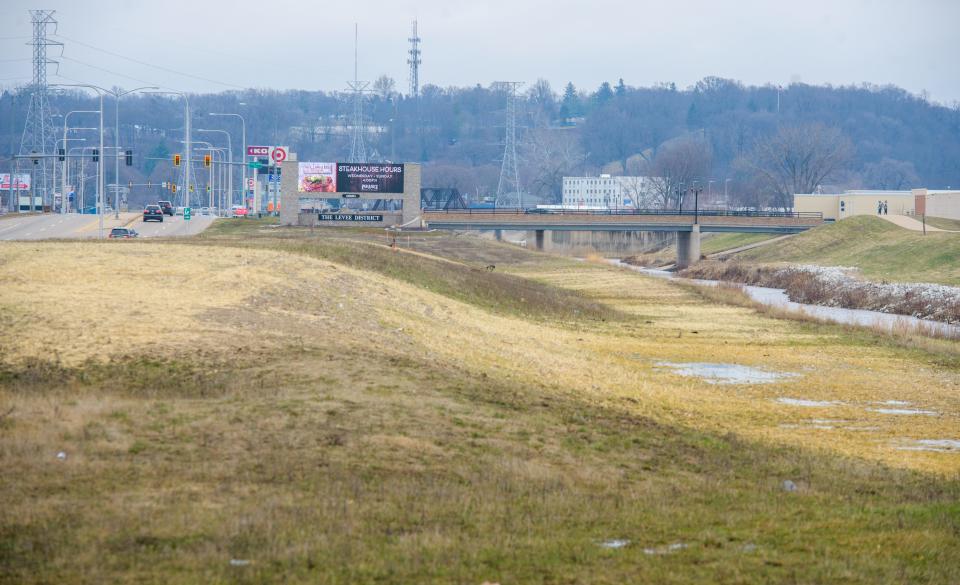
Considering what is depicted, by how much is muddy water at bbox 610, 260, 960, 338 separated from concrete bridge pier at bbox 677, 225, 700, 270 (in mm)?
19635

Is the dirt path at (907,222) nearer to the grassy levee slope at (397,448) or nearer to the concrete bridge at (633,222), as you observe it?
the concrete bridge at (633,222)

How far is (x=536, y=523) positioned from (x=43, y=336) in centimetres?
1270

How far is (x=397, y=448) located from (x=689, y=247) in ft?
319

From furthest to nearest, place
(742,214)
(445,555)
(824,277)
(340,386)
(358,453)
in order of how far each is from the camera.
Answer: (742,214), (824,277), (340,386), (358,453), (445,555)

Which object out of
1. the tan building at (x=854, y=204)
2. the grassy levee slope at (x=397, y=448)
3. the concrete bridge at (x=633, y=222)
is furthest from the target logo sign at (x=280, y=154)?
the grassy levee slope at (x=397, y=448)

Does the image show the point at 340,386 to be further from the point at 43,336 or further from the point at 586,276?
the point at 586,276

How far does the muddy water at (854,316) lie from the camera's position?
161ft

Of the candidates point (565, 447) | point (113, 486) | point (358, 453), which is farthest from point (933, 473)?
point (113, 486)

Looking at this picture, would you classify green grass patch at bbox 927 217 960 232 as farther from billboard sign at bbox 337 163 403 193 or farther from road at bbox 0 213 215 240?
road at bbox 0 213 215 240

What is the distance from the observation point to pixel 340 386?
2064 cm

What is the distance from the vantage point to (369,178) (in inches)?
3794

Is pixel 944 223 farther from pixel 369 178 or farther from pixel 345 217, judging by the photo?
pixel 345 217

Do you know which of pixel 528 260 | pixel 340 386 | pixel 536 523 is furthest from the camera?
pixel 528 260

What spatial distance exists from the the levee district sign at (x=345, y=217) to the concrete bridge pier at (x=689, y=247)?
93.4 ft
